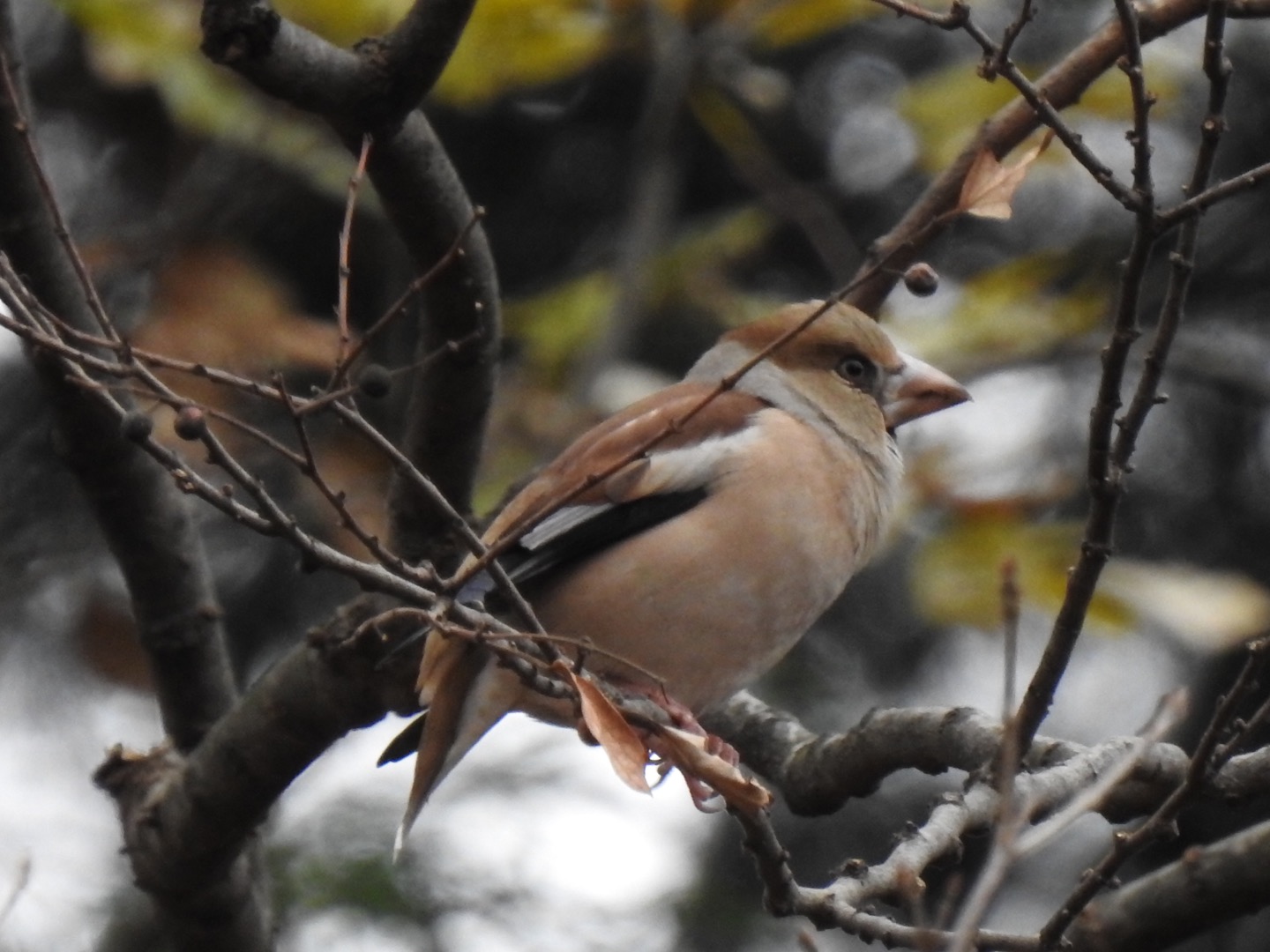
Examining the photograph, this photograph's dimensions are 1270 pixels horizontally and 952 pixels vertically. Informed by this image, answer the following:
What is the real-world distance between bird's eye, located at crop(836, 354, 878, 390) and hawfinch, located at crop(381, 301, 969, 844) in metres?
0.50

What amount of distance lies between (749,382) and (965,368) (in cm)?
166

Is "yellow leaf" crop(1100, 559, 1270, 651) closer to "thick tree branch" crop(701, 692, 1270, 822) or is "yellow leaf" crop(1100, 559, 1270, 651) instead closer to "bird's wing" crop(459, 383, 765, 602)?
"thick tree branch" crop(701, 692, 1270, 822)

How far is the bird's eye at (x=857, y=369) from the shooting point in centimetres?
552

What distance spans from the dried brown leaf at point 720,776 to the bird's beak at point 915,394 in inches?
99.3

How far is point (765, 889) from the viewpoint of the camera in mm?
3199

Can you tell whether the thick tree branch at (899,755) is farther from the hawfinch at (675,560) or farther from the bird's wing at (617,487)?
the bird's wing at (617,487)

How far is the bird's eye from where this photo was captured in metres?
5.52

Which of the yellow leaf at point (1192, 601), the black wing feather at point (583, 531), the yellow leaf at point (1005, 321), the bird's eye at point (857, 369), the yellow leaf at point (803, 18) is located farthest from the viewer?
the yellow leaf at point (1005, 321)

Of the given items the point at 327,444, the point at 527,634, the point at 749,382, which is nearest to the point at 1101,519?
the point at 527,634

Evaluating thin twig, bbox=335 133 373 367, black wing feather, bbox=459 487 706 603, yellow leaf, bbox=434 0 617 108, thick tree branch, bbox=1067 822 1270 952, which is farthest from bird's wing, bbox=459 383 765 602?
yellow leaf, bbox=434 0 617 108

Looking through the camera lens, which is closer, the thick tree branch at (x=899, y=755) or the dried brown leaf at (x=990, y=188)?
the dried brown leaf at (x=990, y=188)

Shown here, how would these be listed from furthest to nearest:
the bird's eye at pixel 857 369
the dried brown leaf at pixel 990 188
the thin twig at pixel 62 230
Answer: the bird's eye at pixel 857 369
the dried brown leaf at pixel 990 188
the thin twig at pixel 62 230

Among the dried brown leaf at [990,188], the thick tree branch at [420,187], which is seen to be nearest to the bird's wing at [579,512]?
the thick tree branch at [420,187]

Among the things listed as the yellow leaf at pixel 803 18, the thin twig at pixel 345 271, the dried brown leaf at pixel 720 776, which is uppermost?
the yellow leaf at pixel 803 18
